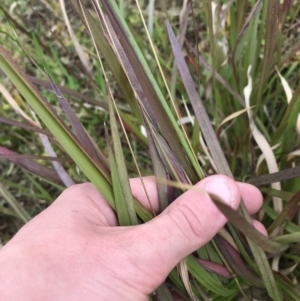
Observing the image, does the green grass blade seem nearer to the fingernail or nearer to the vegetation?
the vegetation

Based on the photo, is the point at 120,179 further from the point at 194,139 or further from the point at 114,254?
the point at 194,139

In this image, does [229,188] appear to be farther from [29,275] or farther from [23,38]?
[23,38]

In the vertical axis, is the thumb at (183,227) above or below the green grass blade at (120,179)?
below

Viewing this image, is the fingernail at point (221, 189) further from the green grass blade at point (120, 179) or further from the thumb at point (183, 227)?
the green grass blade at point (120, 179)

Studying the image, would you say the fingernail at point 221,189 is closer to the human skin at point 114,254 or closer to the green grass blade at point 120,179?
the human skin at point 114,254

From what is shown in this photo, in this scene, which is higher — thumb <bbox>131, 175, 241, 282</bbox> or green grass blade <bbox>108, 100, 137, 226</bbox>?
green grass blade <bbox>108, 100, 137, 226</bbox>

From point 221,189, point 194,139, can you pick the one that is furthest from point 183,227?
point 194,139

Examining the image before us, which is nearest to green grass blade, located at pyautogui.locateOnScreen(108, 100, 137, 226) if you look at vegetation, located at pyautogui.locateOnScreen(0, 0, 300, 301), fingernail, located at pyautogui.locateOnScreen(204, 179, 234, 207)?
vegetation, located at pyautogui.locateOnScreen(0, 0, 300, 301)

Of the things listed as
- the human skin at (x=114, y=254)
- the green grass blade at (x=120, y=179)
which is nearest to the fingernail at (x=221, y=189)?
the human skin at (x=114, y=254)
